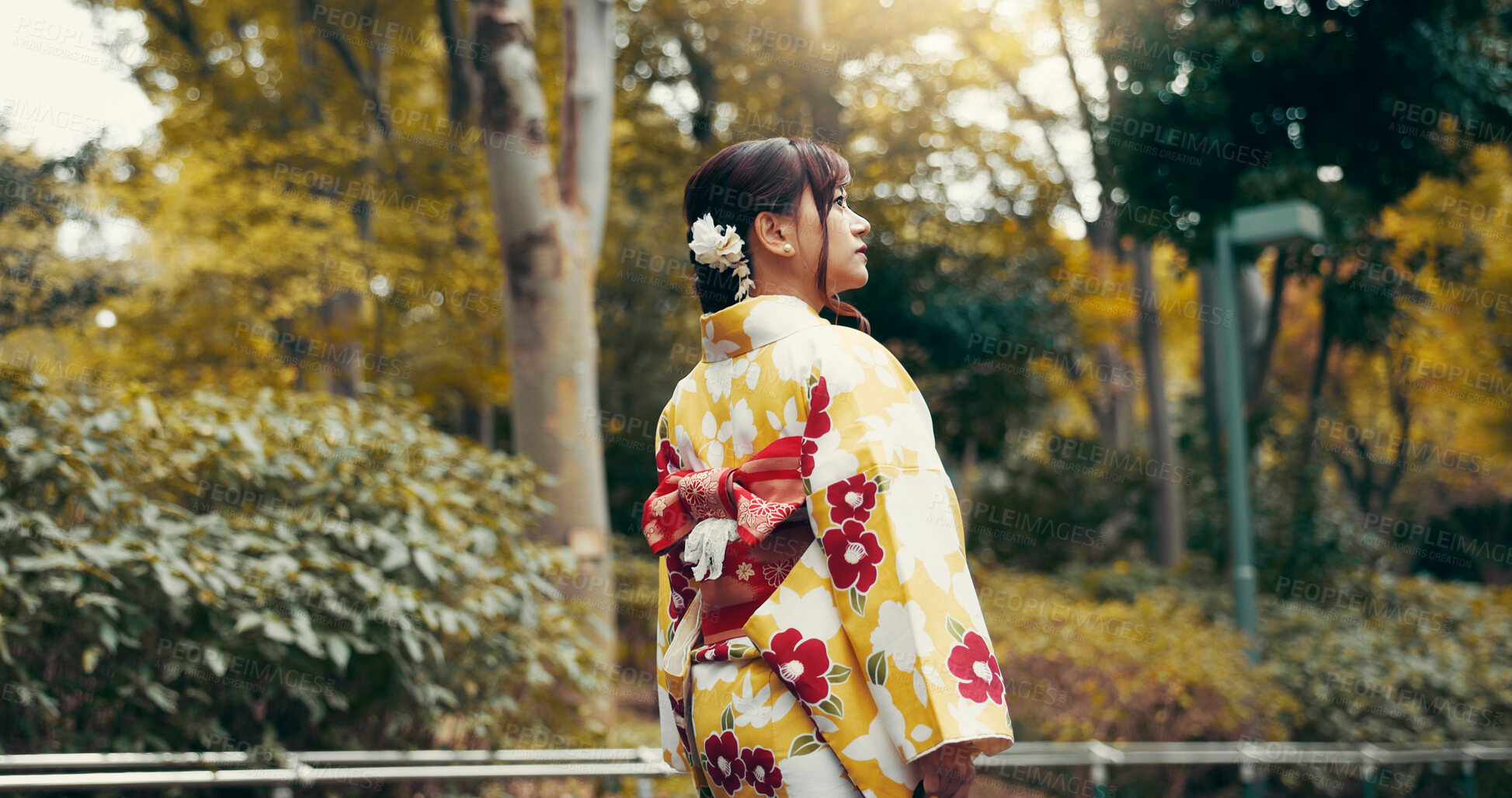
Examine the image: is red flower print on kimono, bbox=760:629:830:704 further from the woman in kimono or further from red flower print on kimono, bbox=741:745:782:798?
red flower print on kimono, bbox=741:745:782:798

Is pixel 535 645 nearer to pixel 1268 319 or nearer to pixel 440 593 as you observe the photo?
pixel 440 593

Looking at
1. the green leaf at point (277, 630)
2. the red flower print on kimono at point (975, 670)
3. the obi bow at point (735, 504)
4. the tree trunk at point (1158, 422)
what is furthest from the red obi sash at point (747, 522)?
the tree trunk at point (1158, 422)

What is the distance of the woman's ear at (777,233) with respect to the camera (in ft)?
6.07

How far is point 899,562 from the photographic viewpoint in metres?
1.55

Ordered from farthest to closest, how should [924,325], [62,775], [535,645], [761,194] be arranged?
[924,325] → [535,645] → [62,775] → [761,194]

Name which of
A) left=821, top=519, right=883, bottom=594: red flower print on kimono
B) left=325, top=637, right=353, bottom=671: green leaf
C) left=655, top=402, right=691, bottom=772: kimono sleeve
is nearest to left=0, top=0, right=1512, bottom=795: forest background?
left=325, top=637, right=353, bottom=671: green leaf

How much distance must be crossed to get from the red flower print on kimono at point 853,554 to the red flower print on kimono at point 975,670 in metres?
0.16

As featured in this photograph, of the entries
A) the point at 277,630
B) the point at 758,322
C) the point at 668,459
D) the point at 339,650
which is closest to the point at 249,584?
the point at 277,630

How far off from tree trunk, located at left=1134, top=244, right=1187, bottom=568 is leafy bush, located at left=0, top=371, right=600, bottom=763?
9.96 meters

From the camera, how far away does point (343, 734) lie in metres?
3.63

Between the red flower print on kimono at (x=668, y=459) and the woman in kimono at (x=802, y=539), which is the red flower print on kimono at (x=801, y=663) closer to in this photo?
the woman in kimono at (x=802, y=539)

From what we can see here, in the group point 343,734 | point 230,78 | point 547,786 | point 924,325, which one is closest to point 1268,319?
point 924,325

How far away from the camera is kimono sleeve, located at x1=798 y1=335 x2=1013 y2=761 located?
150cm

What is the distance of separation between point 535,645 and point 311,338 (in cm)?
855
